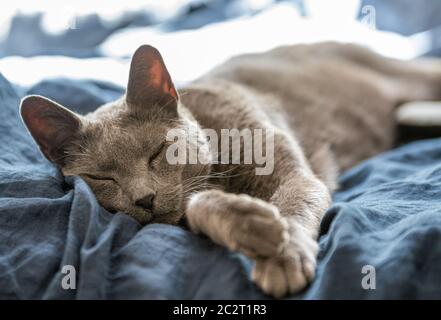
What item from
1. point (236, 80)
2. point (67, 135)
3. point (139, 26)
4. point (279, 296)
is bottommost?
point (279, 296)

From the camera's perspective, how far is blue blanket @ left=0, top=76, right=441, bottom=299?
34.4 inches

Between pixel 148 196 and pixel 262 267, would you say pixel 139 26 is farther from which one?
pixel 262 267

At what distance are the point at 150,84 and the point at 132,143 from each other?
0.60 ft

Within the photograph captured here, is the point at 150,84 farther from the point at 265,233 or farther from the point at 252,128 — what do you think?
the point at 265,233

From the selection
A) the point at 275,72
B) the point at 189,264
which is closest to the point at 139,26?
the point at 275,72

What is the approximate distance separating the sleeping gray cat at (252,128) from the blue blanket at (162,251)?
5 centimetres

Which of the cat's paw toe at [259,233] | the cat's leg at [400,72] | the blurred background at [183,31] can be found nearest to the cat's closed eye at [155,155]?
the cat's paw toe at [259,233]

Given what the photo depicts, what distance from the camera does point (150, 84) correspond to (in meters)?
1.38

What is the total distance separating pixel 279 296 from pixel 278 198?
1.41 feet

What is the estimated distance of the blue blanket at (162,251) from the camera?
0.88 metres

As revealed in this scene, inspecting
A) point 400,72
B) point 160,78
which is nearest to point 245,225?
point 160,78

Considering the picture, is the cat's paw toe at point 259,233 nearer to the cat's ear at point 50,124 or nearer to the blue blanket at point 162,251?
the blue blanket at point 162,251

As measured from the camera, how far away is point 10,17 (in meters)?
2.10

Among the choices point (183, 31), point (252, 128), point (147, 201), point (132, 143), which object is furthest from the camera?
point (183, 31)
